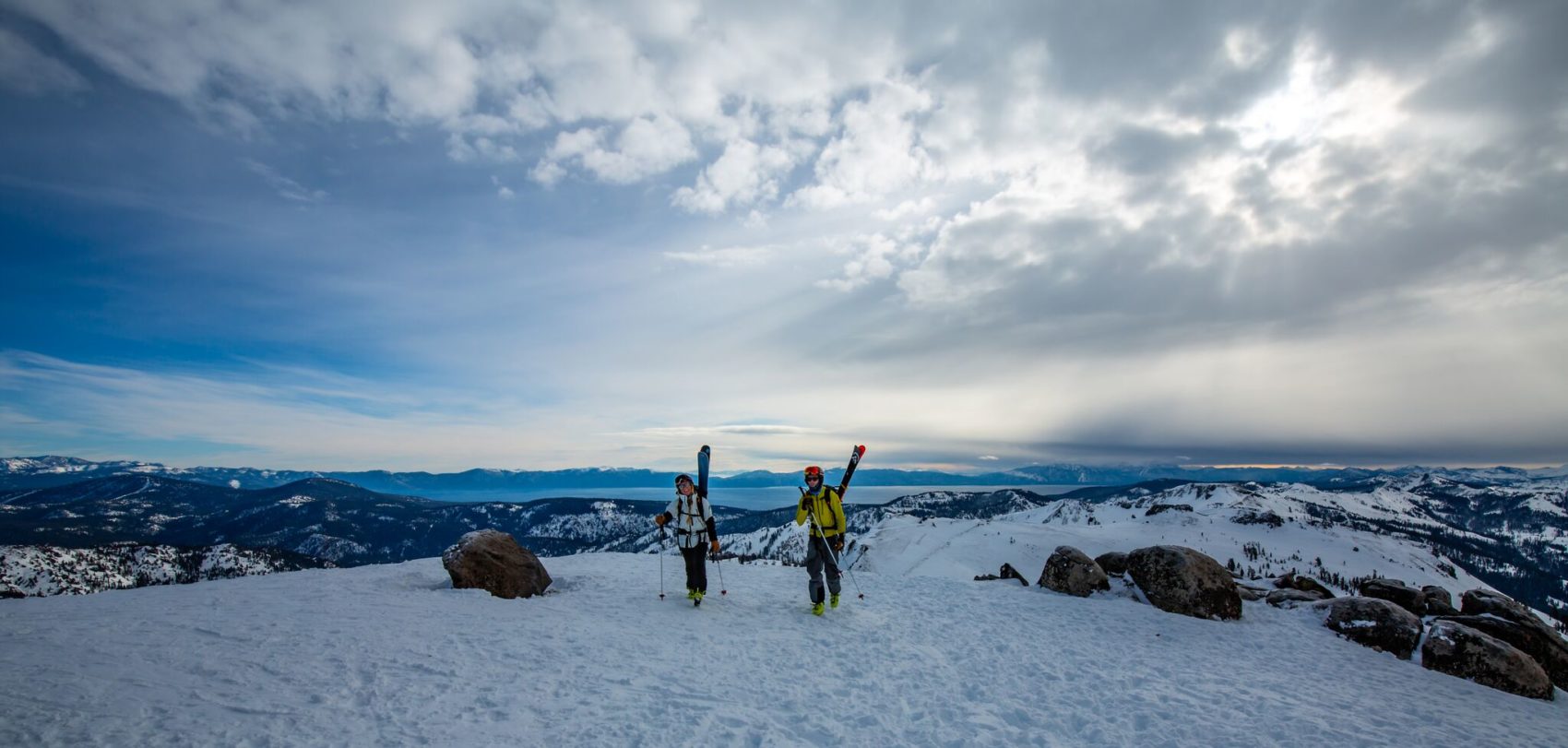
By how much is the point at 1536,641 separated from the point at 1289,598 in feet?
15.5

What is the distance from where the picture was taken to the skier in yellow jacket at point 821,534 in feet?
45.7

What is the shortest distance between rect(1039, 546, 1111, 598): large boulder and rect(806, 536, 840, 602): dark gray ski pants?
7.54 m

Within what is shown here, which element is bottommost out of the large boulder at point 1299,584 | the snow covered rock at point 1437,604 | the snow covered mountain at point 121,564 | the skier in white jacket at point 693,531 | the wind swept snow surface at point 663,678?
the snow covered mountain at point 121,564

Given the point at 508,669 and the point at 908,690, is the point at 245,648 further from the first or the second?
the point at 908,690

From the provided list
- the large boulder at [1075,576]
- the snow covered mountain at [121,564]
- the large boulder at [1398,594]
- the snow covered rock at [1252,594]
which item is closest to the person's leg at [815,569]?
the large boulder at [1075,576]

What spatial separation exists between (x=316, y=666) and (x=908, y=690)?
8708 mm

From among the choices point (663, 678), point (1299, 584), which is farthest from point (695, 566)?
point (1299, 584)

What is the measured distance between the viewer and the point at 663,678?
350 inches

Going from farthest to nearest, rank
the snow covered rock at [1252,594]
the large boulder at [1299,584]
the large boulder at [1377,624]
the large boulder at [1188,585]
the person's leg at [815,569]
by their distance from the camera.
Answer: the large boulder at [1299,584], the snow covered rock at [1252,594], the large boulder at [1188,585], the person's leg at [815,569], the large boulder at [1377,624]

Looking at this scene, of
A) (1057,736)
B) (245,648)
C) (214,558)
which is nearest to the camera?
(1057,736)

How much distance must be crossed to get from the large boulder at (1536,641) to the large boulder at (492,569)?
69.7 ft

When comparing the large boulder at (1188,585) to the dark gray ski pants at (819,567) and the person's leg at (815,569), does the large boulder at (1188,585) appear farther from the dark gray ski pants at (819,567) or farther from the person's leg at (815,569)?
the person's leg at (815,569)

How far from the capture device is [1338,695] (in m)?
9.67

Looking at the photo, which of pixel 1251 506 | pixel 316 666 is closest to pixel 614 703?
pixel 316 666
